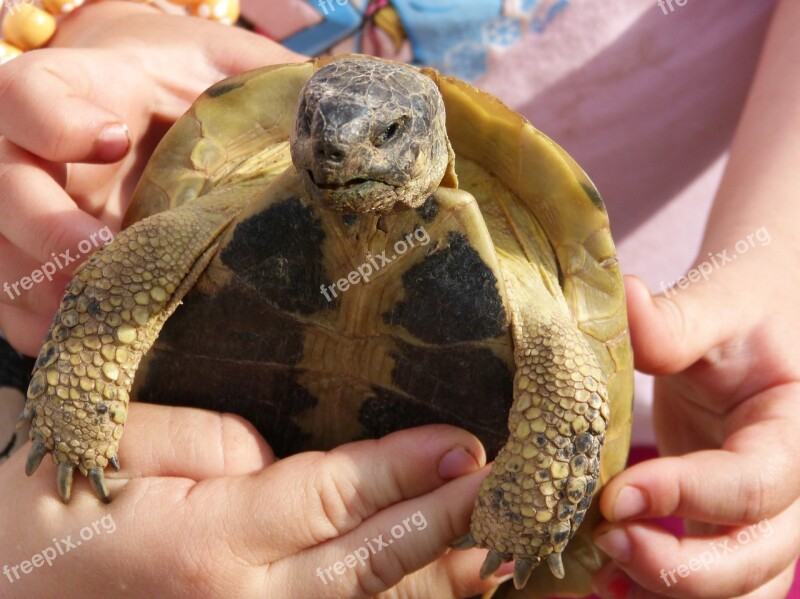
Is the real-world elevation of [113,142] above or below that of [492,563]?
above

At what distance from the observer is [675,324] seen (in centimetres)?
119

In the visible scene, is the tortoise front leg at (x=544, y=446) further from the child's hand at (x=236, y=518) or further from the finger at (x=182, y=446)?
the finger at (x=182, y=446)

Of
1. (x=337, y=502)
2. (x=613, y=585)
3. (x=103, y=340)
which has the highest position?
(x=103, y=340)

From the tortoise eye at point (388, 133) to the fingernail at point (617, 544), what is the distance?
0.75 meters

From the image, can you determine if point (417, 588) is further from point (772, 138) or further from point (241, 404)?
point (772, 138)

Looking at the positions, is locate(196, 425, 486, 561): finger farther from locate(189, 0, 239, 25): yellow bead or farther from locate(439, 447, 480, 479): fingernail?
locate(189, 0, 239, 25): yellow bead

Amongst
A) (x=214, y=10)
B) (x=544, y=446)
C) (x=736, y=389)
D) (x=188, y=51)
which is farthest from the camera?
(x=214, y=10)

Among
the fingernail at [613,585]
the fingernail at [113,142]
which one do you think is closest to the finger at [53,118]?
the fingernail at [113,142]

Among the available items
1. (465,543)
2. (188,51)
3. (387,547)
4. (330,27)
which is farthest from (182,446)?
(330,27)

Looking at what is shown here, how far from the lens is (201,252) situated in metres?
1.04

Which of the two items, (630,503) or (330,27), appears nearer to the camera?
(630,503)

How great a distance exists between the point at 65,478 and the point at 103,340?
196 mm

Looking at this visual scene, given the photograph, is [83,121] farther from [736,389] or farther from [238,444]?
[736,389]

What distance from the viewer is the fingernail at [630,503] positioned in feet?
3.76
